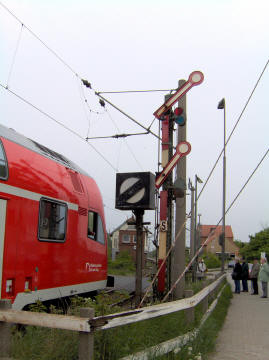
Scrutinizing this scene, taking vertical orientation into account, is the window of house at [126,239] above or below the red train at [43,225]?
above

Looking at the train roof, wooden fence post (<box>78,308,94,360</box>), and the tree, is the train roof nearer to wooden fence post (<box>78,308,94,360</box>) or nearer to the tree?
wooden fence post (<box>78,308,94,360</box>)

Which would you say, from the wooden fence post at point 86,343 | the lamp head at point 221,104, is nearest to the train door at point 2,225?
the wooden fence post at point 86,343

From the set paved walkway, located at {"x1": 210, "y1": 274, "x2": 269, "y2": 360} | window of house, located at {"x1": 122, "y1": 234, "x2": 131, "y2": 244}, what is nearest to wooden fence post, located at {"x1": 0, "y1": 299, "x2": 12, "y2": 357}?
paved walkway, located at {"x1": 210, "y1": 274, "x2": 269, "y2": 360}

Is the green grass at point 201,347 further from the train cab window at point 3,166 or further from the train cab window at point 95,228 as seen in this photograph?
the train cab window at point 95,228

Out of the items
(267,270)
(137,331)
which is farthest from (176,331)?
(267,270)

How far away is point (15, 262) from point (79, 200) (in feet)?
8.58

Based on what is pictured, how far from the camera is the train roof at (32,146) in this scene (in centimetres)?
723

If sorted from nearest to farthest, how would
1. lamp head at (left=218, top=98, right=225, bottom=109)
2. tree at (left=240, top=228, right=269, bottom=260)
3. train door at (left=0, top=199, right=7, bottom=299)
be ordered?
train door at (left=0, top=199, right=7, bottom=299) < lamp head at (left=218, top=98, right=225, bottom=109) < tree at (left=240, top=228, right=269, bottom=260)

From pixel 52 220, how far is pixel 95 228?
7.93ft

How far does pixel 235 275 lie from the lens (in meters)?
17.2

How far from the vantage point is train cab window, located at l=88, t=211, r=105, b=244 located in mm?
9781

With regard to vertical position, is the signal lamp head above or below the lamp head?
below

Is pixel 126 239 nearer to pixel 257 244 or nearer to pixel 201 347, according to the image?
pixel 257 244

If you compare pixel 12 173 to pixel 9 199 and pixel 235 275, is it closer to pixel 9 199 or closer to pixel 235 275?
pixel 9 199
